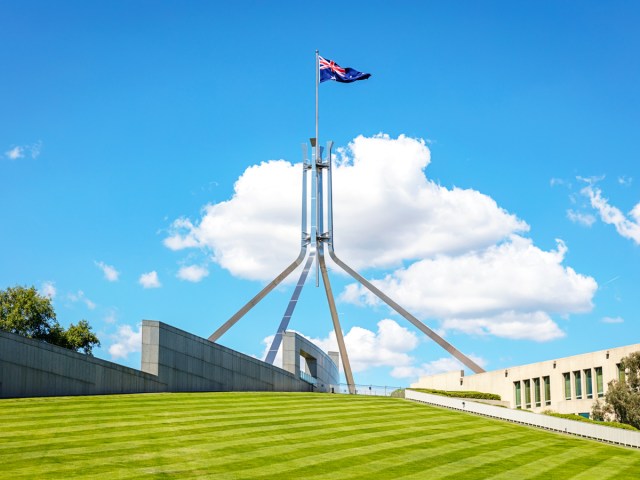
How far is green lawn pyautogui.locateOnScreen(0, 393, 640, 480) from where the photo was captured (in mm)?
20516

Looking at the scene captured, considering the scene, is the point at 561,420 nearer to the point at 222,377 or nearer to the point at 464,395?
the point at 222,377

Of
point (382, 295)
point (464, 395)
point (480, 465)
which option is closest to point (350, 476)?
point (480, 465)

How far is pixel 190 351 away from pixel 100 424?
54.1 ft

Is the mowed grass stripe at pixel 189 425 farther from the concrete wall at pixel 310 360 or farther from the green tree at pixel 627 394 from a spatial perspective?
the concrete wall at pixel 310 360

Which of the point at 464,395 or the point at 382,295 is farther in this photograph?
the point at 382,295

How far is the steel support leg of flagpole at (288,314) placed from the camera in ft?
191

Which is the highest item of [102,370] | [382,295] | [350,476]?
[382,295]

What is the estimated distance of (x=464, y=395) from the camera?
2391 inches

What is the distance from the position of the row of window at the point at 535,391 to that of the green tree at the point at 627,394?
1301 cm

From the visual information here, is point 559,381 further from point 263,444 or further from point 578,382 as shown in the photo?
point 263,444

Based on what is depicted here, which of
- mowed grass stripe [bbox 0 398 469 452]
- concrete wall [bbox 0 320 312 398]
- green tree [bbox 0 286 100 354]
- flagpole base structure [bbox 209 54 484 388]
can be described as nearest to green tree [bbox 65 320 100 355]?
green tree [bbox 0 286 100 354]

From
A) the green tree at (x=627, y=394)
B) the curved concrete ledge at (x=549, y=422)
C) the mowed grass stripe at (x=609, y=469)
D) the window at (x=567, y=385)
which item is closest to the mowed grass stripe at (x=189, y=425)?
the curved concrete ledge at (x=549, y=422)

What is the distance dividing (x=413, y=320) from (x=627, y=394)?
101ft

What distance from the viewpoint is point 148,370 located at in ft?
128
